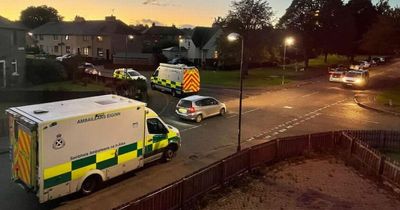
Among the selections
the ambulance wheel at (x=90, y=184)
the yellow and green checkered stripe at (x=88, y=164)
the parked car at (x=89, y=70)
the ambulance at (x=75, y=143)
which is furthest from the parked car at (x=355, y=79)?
the ambulance wheel at (x=90, y=184)

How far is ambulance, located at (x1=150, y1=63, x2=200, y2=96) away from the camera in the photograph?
30734mm

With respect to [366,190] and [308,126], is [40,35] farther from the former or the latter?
[366,190]

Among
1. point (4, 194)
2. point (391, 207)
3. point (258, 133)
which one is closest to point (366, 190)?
point (391, 207)

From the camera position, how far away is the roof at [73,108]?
11.3m

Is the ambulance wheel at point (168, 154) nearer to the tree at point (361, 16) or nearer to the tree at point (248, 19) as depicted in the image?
the tree at point (248, 19)

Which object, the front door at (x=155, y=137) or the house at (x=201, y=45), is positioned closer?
the front door at (x=155, y=137)

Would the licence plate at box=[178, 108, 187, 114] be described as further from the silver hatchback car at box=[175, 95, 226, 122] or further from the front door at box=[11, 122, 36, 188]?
the front door at box=[11, 122, 36, 188]

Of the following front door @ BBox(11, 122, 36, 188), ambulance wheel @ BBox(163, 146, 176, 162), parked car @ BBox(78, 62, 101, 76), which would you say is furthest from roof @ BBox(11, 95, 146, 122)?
parked car @ BBox(78, 62, 101, 76)

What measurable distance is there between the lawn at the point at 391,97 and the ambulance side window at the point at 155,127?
2250cm

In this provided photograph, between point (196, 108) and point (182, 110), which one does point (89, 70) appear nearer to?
point (182, 110)

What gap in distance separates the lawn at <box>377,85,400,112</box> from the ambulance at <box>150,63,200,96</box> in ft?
53.1

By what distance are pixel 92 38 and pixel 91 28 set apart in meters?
2.35

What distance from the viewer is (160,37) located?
8150 centimetres

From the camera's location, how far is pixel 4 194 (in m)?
12.2
